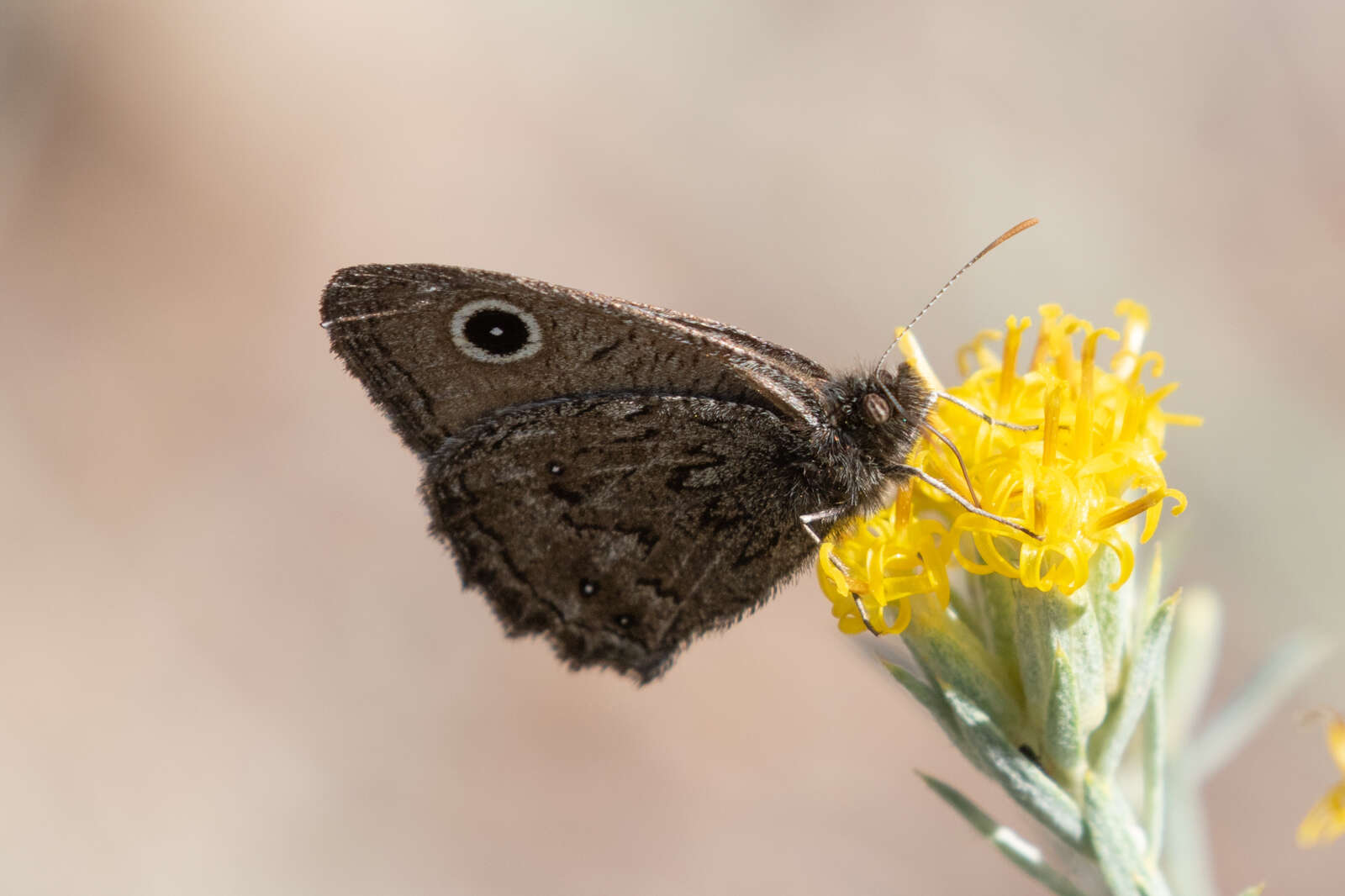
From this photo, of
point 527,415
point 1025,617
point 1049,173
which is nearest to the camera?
point 1025,617

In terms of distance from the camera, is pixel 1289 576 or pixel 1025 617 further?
pixel 1289 576

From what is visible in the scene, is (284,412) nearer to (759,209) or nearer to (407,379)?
(759,209)

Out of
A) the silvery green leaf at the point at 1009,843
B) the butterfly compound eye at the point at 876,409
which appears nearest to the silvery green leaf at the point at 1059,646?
the silvery green leaf at the point at 1009,843

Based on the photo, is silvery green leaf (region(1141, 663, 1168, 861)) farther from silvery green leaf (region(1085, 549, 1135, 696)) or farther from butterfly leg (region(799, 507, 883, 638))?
butterfly leg (region(799, 507, 883, 638))

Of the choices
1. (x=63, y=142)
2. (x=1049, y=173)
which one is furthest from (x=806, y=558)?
(x=63, y=142)

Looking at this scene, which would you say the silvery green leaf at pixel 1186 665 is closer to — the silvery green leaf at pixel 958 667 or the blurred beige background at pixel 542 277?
the silvery green leaf at pixel 958 667
